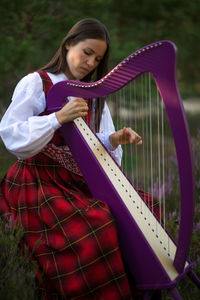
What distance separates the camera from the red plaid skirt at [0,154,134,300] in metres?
1.77

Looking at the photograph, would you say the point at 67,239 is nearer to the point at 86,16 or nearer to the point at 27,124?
the point at 27,124

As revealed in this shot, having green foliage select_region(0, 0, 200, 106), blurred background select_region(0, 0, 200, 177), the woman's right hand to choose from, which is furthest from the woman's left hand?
green foliage select_region(0, 0, 200, 106)

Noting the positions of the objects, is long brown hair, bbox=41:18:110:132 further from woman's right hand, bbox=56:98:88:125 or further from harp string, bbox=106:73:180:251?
woman's right hand, bbox=56:98:88:125

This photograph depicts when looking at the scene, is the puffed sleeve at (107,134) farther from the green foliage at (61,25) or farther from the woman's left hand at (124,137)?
the green foliage at (61,25)

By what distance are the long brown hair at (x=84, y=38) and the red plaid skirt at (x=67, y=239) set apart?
58 cm

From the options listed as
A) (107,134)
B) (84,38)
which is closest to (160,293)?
(107,134)

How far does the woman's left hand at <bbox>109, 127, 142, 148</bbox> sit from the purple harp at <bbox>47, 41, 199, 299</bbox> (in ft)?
0.43

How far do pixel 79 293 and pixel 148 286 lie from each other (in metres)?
0.30

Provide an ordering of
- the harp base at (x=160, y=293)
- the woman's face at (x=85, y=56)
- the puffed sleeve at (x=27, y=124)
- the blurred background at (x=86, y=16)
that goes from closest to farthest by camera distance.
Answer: the harp base at (x=160, y=293)
the puffed sleeve at (x=27, y=124)
the woman's face at (x=85, y=56)
the blurred background at (x=86, y=16)

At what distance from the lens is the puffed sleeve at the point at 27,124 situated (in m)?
1.94

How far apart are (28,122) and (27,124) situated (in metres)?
0.01

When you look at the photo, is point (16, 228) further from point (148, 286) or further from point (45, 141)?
point (148, 286)

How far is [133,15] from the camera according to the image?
347 inches

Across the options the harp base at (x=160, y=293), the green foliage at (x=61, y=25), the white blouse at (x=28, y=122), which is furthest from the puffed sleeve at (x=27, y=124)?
the green foliage at (x=61, y=25)
